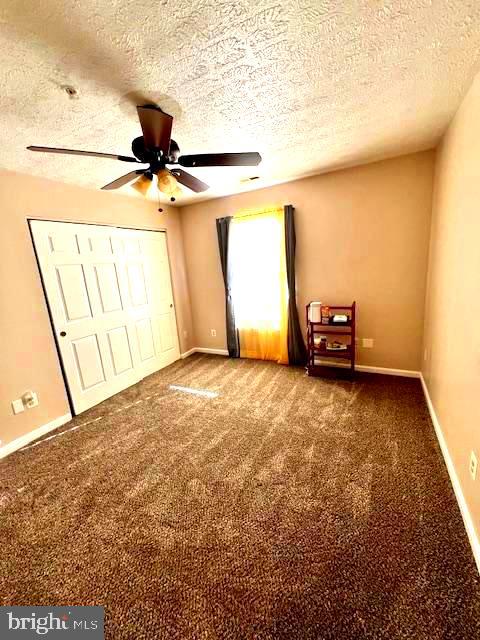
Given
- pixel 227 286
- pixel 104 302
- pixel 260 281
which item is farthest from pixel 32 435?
pixel 260 281

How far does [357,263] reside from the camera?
3025 mm

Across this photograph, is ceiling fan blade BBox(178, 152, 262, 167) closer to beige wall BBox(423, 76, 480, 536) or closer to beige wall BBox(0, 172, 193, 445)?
beige wall BBox(423, 76, 480, 536)

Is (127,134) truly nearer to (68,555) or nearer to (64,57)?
(64,57)

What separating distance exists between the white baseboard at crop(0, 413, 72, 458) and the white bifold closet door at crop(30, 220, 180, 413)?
0.15m

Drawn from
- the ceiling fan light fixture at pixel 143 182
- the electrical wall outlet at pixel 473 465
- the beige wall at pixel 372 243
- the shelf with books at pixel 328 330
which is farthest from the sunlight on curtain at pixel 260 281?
the electrical wall outlet at pixel 473 465

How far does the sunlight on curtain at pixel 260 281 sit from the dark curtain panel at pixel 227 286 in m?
0.07

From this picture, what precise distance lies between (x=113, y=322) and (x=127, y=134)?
202cm

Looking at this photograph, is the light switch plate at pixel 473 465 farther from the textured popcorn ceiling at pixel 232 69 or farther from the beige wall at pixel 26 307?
the beige wall at pixel 26 307

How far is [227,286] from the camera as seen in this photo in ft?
12.5

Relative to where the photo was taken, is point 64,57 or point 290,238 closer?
point 64,57

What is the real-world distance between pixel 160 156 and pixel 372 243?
7.83ft

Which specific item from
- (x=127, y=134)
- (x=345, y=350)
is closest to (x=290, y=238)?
(x=345, y=350)

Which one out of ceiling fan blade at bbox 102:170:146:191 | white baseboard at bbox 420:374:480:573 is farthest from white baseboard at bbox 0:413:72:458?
white baseboard at bbox 420:374:480:573

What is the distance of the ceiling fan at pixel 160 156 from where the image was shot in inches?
52.3
